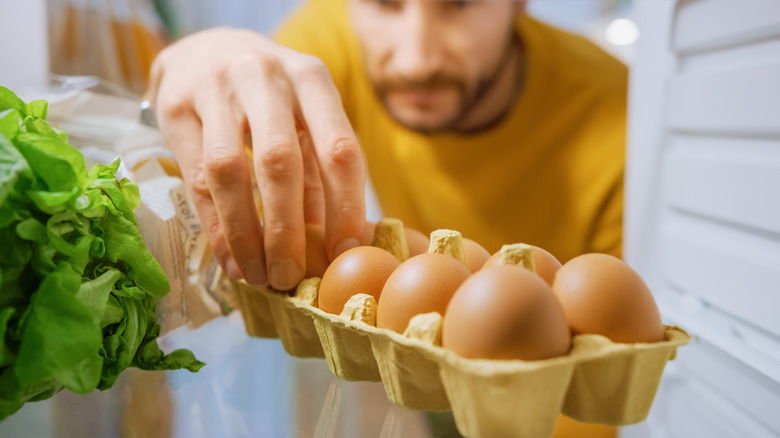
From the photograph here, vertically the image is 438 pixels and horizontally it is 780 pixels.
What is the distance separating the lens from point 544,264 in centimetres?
52

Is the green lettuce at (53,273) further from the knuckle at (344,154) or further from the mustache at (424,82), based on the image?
the mustache at (424,82)

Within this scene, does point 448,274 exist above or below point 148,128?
below

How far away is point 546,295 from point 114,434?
390 mm

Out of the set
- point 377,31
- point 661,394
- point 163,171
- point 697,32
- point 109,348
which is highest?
point 377,31

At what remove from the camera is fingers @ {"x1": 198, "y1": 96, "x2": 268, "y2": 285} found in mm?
594

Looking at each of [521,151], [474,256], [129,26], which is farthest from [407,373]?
[129,26]

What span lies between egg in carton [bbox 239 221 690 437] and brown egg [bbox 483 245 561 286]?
9 centimetres

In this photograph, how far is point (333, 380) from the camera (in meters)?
0.61

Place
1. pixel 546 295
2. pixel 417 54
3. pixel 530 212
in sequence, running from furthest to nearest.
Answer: pixel 530 212 < pixel 417 54 < pixel 546 295

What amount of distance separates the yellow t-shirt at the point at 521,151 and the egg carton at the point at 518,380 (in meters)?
0.93

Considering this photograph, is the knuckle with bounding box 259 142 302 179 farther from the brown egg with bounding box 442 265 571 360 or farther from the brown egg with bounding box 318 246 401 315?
the brown egg with bounding box 442 265 571 360

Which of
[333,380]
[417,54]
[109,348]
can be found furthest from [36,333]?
[417,54]

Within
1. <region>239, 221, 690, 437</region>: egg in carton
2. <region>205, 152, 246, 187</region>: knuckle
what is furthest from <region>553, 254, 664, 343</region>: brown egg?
<region>205, 152, 246, 187</region>: knuckle

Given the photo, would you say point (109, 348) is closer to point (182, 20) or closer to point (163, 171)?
point (163, 171)
